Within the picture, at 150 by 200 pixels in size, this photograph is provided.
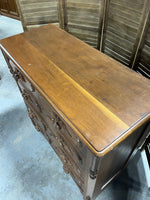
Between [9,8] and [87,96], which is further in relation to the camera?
[9,8]

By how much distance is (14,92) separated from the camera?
223 centimetres

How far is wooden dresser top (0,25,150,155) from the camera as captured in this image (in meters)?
0.64

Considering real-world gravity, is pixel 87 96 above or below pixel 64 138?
above

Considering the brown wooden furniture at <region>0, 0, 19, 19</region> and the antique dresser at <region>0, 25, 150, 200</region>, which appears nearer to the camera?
the antique dresser at <region>0, 25, 150, 200</region>

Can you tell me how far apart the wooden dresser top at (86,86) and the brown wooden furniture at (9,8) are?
355 cm

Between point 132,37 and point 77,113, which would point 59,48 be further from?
point 132,37

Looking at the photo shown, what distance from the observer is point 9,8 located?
13.4ft

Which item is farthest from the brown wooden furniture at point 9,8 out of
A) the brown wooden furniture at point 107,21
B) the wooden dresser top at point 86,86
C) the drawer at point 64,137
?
the drawer at point 64,137

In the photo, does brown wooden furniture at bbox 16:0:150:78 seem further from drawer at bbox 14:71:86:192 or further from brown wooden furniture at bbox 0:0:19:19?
brown wooden furniture at bbox 0:0:19:19

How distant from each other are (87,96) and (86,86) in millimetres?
73

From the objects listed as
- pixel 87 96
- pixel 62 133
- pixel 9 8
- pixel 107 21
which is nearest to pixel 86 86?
pixel 87 96

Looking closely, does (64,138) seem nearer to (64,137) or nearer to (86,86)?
(64,137)

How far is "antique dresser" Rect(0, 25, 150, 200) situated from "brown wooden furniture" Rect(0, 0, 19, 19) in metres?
3.56

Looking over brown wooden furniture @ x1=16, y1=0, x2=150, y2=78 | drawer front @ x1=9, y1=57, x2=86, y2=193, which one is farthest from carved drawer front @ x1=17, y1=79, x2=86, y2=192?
brown wooden furniture @ x1=16, y1=0, x2=150, y2=78
